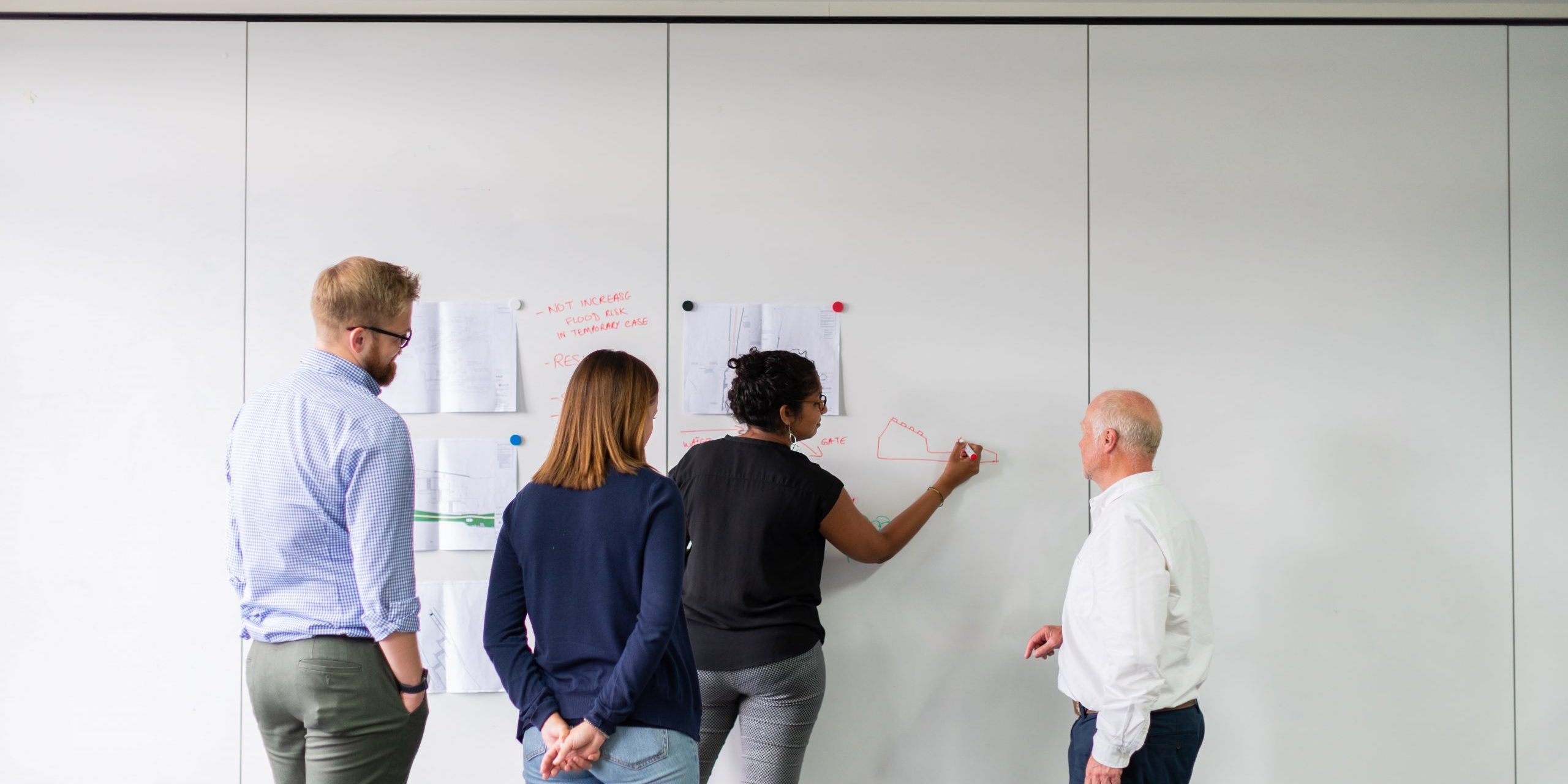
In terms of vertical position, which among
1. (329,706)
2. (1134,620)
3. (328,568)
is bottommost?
(329,706)

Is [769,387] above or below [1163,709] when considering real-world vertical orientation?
above

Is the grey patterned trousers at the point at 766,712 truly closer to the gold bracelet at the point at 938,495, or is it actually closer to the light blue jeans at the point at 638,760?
the light blue jeans at the point at 638,760

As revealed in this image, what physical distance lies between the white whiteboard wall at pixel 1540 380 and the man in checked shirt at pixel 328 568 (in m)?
2.97

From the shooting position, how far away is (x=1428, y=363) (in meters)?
2.46

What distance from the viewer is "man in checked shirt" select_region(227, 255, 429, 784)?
1.43 m

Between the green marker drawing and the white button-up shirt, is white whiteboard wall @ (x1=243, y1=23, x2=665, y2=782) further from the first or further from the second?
the white button-up shirt

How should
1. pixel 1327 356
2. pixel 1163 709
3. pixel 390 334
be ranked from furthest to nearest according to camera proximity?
1. pixel 1327 356
2. pixel 1163 709
3. pixel 390 334

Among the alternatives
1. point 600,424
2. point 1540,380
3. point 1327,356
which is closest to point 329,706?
point 600,424

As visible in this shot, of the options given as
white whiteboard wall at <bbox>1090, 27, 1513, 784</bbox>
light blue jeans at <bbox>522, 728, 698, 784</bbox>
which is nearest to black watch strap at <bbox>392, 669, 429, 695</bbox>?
light blue jeans at <bbox>522, 728, 698, 784</bbox>

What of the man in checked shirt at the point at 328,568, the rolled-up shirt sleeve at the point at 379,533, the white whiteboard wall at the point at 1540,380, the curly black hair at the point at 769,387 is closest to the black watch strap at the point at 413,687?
the man in checked shirt at the point at 328,568

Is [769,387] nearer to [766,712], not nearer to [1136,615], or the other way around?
[766,712]

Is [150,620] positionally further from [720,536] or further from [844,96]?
[844,96]

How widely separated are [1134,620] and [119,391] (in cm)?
274

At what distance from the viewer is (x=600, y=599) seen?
1444 mm
